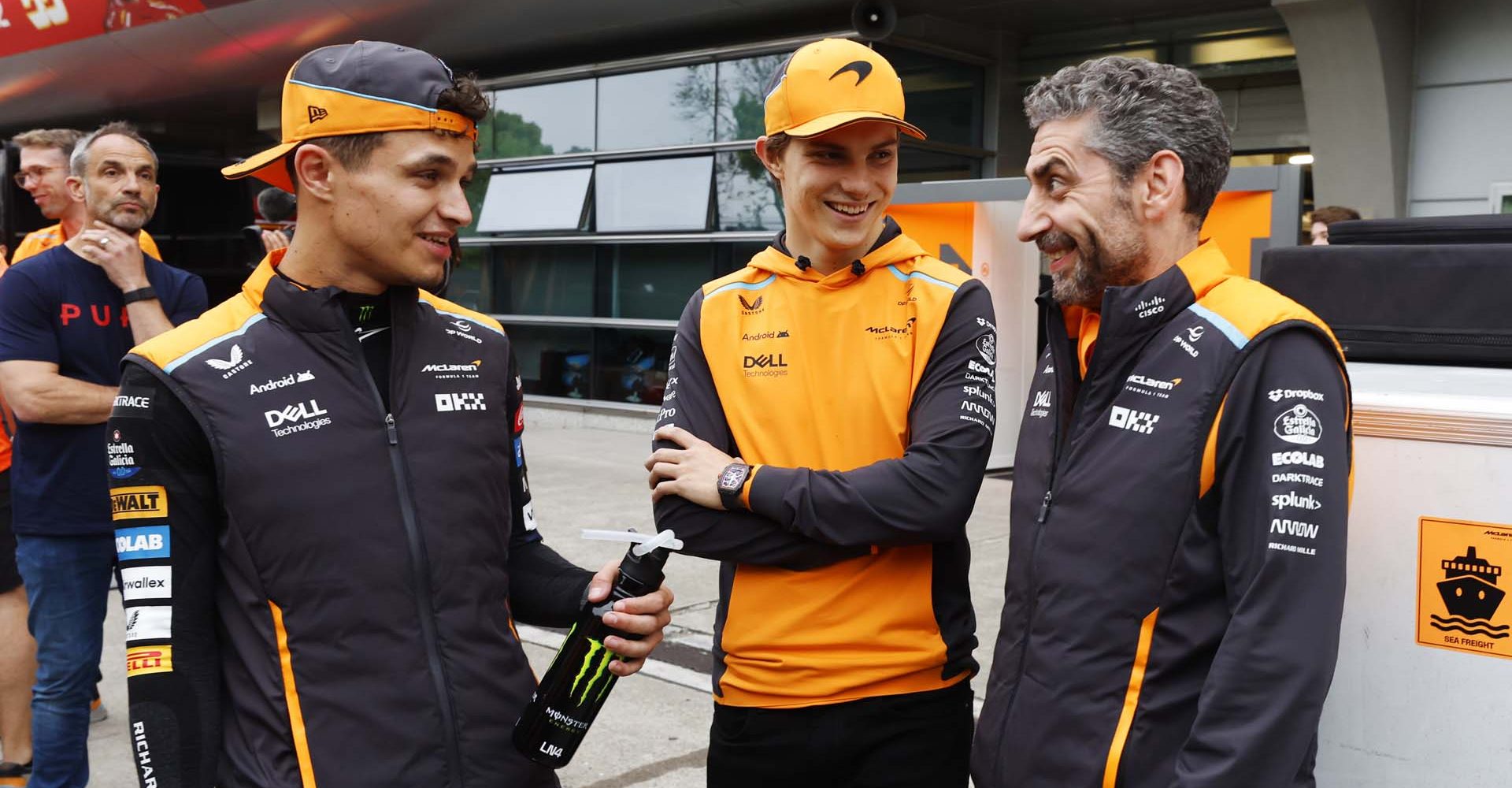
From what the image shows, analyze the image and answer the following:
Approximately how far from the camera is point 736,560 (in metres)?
2.37

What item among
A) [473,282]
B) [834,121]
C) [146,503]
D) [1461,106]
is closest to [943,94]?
[1461,106]

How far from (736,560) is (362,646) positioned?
0.74m

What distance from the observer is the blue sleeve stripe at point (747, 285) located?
2.59 meters

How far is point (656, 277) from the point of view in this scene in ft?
46.8

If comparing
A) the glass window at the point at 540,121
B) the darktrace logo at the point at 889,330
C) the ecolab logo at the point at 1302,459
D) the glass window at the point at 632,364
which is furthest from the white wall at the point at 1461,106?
the ecolab logo at the point at 1302,459

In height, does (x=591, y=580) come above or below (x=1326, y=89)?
below

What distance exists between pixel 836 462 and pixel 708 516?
27cm

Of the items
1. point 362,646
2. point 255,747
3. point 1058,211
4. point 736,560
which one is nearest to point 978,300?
point 1058,211

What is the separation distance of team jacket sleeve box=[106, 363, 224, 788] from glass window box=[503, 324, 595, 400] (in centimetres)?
1321

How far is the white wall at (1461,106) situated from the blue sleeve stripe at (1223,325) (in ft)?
32.7

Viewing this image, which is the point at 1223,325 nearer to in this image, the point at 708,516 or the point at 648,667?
the point at 708,516

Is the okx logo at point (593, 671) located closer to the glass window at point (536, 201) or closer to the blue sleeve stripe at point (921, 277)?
the blue sleeve stripe at point (921, 277)

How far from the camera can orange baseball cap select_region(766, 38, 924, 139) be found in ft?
7.93

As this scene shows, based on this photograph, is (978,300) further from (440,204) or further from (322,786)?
(322,786)
